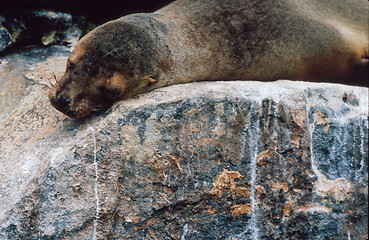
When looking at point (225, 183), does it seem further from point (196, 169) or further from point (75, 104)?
point (75, 104)

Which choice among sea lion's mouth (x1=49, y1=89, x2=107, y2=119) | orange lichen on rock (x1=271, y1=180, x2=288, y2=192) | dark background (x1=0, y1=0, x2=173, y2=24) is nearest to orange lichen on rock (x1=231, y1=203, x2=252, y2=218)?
orange lichen on rock (x1=271, y1=180, x2=288, y2=192)

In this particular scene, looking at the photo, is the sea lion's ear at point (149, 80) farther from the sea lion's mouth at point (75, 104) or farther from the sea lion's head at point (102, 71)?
the sea lion's mouth at point (75, 104)

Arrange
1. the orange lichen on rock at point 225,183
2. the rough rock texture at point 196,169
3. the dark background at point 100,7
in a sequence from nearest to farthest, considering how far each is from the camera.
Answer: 1. the rough rock texture at point 196,169
2. the orange lichen on rock at point 225,183
3. the dark background at point 100,7

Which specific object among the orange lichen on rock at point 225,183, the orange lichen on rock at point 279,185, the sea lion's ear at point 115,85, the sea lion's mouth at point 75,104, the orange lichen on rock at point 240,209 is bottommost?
the orange lichen on rock at point 240,209

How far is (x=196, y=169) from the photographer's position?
2.29 m

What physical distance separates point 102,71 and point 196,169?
91 centimetres

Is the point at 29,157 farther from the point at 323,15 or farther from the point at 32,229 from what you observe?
the point at 323,15

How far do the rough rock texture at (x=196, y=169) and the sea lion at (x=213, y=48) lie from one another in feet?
0.57

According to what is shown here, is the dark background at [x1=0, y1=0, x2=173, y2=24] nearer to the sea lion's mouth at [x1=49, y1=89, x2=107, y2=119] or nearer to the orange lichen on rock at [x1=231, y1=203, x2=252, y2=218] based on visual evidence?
the sea lion's mouth at [x1=49, y1=89, x2=107, y2=119]

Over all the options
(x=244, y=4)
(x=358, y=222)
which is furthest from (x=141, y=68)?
(x=358, y=222)

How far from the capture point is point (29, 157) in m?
2.30

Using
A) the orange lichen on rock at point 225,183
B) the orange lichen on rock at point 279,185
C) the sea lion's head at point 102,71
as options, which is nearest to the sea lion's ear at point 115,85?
the sea lion's head at point 102,71

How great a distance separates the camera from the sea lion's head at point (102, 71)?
7.75ft

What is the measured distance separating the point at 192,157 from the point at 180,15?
1.35 metres
